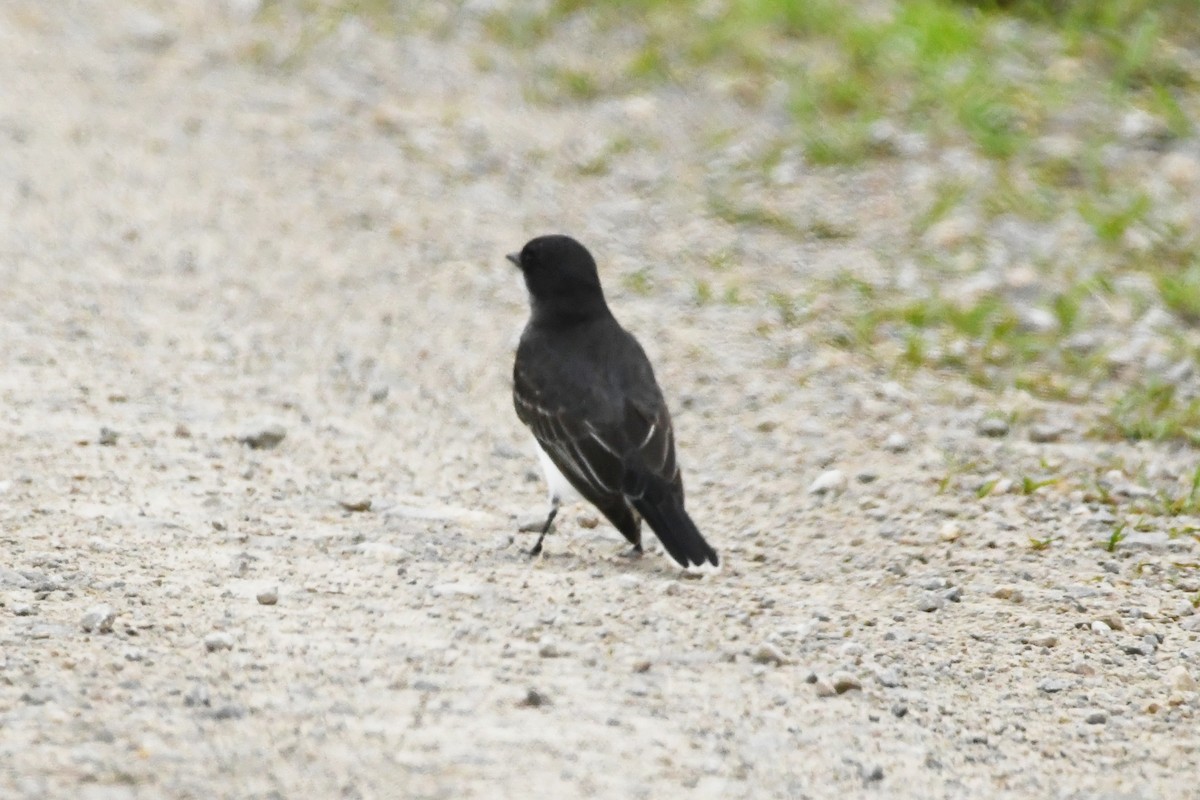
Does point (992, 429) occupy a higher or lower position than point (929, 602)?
lower

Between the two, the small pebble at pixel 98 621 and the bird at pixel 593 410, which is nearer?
the small pebble at pixel 98 621

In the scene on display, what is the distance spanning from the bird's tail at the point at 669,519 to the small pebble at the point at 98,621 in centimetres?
172

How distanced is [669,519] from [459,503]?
0.98 m

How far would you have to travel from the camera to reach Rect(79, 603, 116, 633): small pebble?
5.28m

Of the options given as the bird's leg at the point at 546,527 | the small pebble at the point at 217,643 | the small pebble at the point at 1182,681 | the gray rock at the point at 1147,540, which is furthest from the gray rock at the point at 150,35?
the small pebble at the point at 1182,681

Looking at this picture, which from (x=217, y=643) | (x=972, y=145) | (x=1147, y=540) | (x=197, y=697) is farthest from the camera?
(x=972, y=145)

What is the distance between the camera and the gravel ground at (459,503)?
15.7 feet

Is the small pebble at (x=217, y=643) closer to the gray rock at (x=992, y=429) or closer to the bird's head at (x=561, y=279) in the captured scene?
the bird's head at (x=561, y=279)

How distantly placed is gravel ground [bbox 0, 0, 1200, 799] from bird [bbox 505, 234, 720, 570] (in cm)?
19

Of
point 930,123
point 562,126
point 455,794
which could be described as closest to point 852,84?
point 930,123

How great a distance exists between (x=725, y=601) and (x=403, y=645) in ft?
3.76

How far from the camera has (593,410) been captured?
6.65 m

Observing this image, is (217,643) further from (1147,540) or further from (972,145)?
(972,145)

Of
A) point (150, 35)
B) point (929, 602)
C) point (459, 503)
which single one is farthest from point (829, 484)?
point (150, 35)
